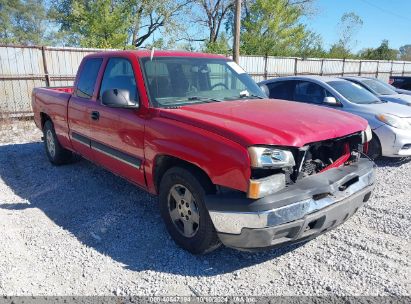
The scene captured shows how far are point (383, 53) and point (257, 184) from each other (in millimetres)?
38876

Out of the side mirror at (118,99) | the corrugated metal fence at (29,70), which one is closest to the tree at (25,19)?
the corrugated metal fence at (29,70)

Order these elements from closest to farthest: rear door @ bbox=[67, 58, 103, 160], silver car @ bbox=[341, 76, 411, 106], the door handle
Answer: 1. the door handle
2. rear door @ bbox=[67, 58, 103, 160]
3. silver car @ bbox=[341, 76, 411, 106]

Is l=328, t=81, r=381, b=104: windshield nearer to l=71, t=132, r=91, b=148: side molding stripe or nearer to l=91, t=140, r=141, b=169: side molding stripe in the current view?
l=91, t=140, r=141, b=169: side molding stripe

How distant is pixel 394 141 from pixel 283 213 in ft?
14.3

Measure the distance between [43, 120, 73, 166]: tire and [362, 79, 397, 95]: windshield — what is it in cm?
787

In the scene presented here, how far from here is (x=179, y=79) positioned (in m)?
3.91

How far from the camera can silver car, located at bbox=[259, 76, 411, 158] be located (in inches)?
240

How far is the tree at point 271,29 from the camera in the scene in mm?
27797

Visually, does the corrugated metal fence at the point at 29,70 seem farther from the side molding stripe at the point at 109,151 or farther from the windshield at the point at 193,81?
the windshield at the point at 193,81

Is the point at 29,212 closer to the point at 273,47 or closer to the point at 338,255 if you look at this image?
the point at 338,255

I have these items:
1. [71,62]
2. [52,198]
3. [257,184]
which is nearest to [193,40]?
[71,62]

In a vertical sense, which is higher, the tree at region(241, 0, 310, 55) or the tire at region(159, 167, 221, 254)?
the tree at region(241, 0, 310, 55)

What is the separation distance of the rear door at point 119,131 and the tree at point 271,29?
23969 mm

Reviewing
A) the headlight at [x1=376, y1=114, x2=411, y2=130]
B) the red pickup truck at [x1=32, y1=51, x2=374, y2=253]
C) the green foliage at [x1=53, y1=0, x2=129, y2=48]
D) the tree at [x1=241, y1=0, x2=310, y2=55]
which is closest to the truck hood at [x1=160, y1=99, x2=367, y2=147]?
the red pickup truck at [x1=32, y1=51, x2=374, y2=253]
